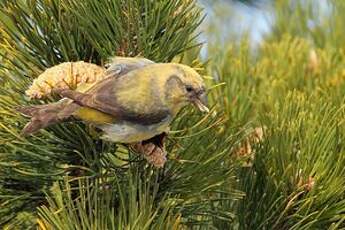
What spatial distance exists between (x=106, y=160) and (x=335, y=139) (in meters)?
0.29

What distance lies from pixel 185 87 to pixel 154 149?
8cm

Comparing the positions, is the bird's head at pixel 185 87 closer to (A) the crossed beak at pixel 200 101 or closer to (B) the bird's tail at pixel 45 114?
(A) the crossed beak at pixel 200 101

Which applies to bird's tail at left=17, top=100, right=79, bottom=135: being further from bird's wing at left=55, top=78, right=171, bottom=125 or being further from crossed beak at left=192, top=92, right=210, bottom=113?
crossed beak at left=192, top=92, right=210, bottom=113

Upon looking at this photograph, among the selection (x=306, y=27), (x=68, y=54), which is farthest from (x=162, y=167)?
(x=306, y=27)

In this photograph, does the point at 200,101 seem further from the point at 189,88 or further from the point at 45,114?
the point at 45,114

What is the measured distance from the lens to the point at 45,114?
1.05 meters

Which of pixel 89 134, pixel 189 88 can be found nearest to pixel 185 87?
pixel 189 88

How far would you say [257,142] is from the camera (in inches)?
49.8

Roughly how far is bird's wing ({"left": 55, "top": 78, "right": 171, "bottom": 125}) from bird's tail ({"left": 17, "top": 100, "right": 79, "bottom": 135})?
16 mm

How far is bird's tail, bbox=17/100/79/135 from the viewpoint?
3.41 ft

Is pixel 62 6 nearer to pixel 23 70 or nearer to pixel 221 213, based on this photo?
pixel 23 70

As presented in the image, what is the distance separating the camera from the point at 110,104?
1.07 m

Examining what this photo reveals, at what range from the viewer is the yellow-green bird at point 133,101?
1057 millimetres

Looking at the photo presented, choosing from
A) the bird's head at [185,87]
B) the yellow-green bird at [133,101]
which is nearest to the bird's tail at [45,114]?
the yellow-green bird at [133,101]
